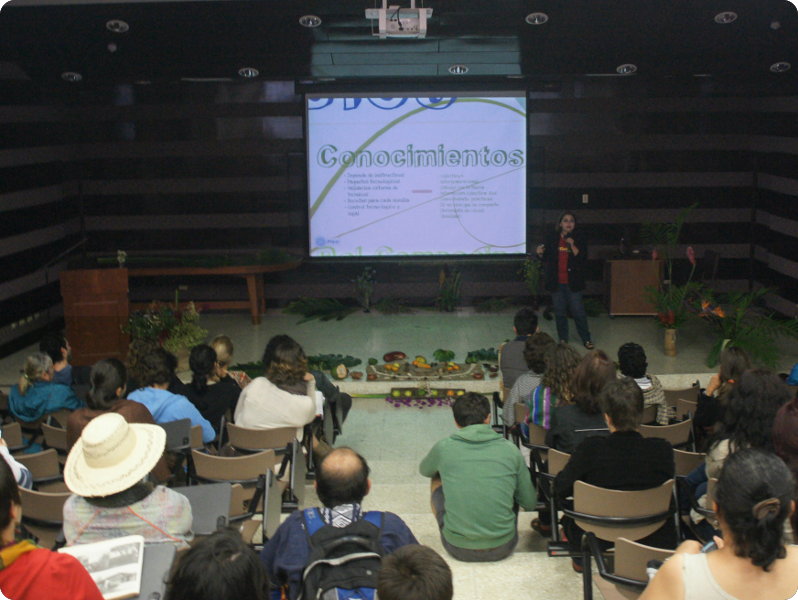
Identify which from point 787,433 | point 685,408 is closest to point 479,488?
point 787,433

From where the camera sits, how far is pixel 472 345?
348 inches

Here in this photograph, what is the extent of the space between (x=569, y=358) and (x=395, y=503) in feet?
4.52

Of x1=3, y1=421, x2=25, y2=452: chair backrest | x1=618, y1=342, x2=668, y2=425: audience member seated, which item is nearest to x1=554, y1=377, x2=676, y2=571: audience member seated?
x1=618, y1=342, x2=668, y2=425: audience member seated

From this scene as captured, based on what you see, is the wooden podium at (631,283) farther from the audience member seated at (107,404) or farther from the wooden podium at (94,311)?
the audience member seated at (107,404)

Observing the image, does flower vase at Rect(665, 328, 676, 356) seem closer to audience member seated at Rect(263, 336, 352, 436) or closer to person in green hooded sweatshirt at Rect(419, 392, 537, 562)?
audience member seated at Rect(263, 336, 352, 436)

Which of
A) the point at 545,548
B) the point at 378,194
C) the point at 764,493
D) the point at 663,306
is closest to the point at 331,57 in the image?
the point at 378,194

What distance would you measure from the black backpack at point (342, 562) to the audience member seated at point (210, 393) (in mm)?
2505

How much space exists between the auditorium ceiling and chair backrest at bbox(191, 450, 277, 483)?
316 centimetres

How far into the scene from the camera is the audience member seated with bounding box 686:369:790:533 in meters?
3.61

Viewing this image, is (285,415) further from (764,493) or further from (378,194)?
(378,194)

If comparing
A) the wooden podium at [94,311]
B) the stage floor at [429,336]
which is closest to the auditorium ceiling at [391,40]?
the wooden podium at [94,311]

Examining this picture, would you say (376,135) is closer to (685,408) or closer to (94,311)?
(94,311)

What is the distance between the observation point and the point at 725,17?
6.73 meters

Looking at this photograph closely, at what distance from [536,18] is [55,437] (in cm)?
446
